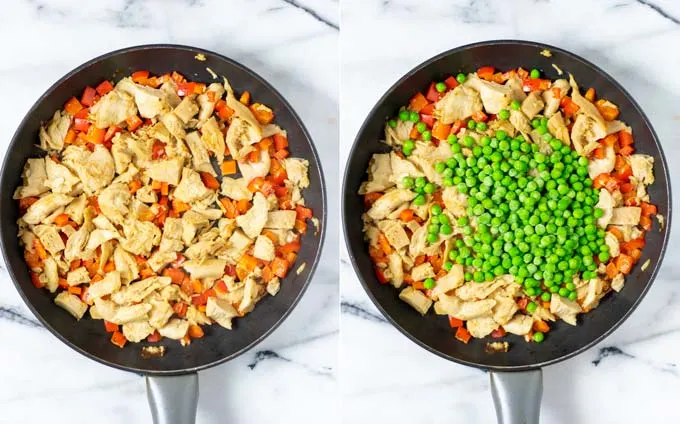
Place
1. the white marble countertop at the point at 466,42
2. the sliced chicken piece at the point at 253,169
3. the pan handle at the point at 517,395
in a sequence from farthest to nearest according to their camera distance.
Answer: the white marble countertop at the point at 466,42
the sliced chicken piece at the point at 253,169
the pan handle at the point at 517,395

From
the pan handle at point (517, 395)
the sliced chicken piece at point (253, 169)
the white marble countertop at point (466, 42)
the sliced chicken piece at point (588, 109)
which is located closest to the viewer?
the pan handle at point (517, 395)

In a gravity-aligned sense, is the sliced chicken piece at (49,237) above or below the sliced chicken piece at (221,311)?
above

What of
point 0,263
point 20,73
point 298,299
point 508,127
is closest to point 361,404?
point 298,299

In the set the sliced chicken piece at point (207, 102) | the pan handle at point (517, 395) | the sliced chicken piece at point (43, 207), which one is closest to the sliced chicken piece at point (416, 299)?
the pan handle at point (517, 395)

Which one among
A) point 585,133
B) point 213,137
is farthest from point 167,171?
point 585,133

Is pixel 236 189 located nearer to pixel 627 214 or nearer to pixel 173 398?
pixel 173 398

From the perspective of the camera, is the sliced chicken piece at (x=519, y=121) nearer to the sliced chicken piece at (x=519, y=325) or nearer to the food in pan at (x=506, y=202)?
the food in pan at (x=506, y=202)

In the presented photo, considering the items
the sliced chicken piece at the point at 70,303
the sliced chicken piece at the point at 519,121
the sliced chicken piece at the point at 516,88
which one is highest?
the sliced chicken piece at the point at 516,88

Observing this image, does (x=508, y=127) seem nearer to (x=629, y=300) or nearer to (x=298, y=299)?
(x=629, y=300)
